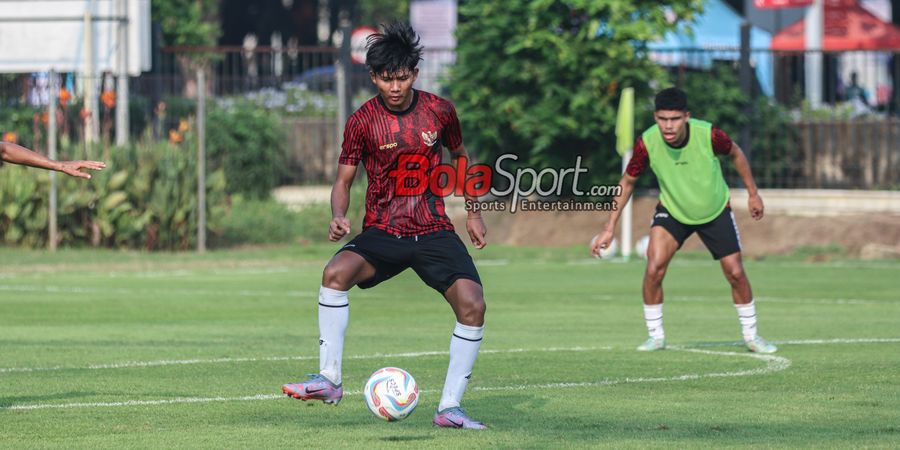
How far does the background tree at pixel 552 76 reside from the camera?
27453mm

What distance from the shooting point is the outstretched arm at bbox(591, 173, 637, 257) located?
12211 mm

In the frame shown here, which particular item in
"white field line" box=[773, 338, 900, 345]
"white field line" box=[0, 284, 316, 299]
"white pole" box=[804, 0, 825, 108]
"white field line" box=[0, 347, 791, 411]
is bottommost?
"white field line" box=[0, 347, 791, 411]

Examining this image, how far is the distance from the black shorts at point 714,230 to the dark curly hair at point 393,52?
186 inches

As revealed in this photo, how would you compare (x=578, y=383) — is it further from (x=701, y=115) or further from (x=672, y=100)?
(x=701, y=115)

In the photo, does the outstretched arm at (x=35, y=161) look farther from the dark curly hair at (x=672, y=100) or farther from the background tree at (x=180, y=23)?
the background tree at (x=180, y=23)

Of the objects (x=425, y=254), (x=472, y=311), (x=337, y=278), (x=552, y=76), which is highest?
(x=552, y=76)

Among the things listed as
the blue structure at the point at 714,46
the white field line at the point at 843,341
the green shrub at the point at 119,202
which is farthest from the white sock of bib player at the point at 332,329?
the blue structure at the point at 714,46

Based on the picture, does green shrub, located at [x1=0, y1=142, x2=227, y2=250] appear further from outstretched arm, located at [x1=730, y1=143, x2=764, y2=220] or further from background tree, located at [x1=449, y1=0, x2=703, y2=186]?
outstretched arm, located at [x1=730, y1=143, x2=764, y2=220]

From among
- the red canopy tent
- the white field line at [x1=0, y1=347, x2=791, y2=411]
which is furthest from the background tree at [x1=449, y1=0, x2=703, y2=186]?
the white field line at [x1=0, y1=347, x2=791, y2=411]

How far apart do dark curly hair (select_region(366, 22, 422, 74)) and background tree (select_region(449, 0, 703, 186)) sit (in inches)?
718

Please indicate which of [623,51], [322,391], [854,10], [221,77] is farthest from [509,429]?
[854,10]

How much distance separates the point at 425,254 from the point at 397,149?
610 mm

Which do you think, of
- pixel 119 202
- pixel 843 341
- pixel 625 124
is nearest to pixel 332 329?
pixel 843 341

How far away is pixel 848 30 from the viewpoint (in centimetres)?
3800
